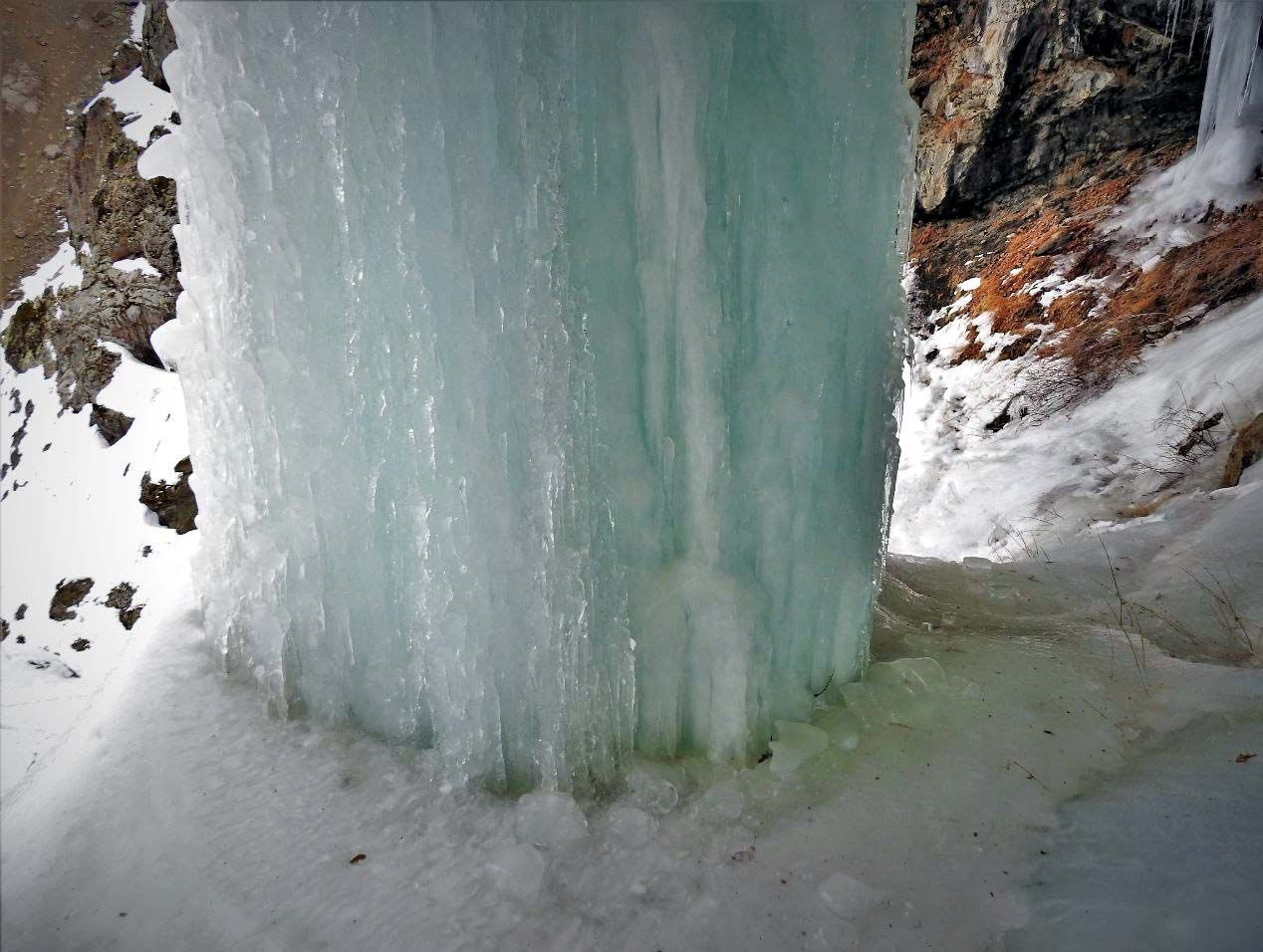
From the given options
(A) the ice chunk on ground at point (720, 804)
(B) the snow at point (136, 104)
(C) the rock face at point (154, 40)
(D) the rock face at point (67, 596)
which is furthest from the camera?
(B) the snow at point (136, 104)

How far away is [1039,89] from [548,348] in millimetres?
9243

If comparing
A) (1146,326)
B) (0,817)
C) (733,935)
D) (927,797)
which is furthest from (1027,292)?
(0,817)

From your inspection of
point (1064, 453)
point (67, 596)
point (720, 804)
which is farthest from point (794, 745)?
point (67, 596)

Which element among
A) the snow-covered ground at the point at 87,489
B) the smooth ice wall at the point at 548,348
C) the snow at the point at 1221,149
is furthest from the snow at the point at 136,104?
the snow at the point at 1221,149

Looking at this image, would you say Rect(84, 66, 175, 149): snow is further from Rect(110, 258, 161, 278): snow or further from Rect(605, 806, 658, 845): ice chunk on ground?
Rect(605, 806, 658, 845): ice chunk on ground

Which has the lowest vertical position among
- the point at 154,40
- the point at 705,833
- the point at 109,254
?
the point at 705,833

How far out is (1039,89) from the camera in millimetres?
7922

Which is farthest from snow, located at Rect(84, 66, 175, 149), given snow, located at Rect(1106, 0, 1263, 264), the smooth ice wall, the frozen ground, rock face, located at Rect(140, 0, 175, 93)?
snow, located at Rect(1106, 0, 1263, 264)

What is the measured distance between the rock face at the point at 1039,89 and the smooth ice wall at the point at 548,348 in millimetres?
7363

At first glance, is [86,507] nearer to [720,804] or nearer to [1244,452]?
[720,804]

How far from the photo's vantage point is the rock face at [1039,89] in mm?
7297

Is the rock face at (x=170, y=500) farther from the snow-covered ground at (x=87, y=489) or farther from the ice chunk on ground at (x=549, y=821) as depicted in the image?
the ice chunk on ground at (x=549, y=821)

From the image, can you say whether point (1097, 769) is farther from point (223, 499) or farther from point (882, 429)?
point (223, 499)

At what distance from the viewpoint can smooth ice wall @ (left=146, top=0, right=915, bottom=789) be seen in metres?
1.46
